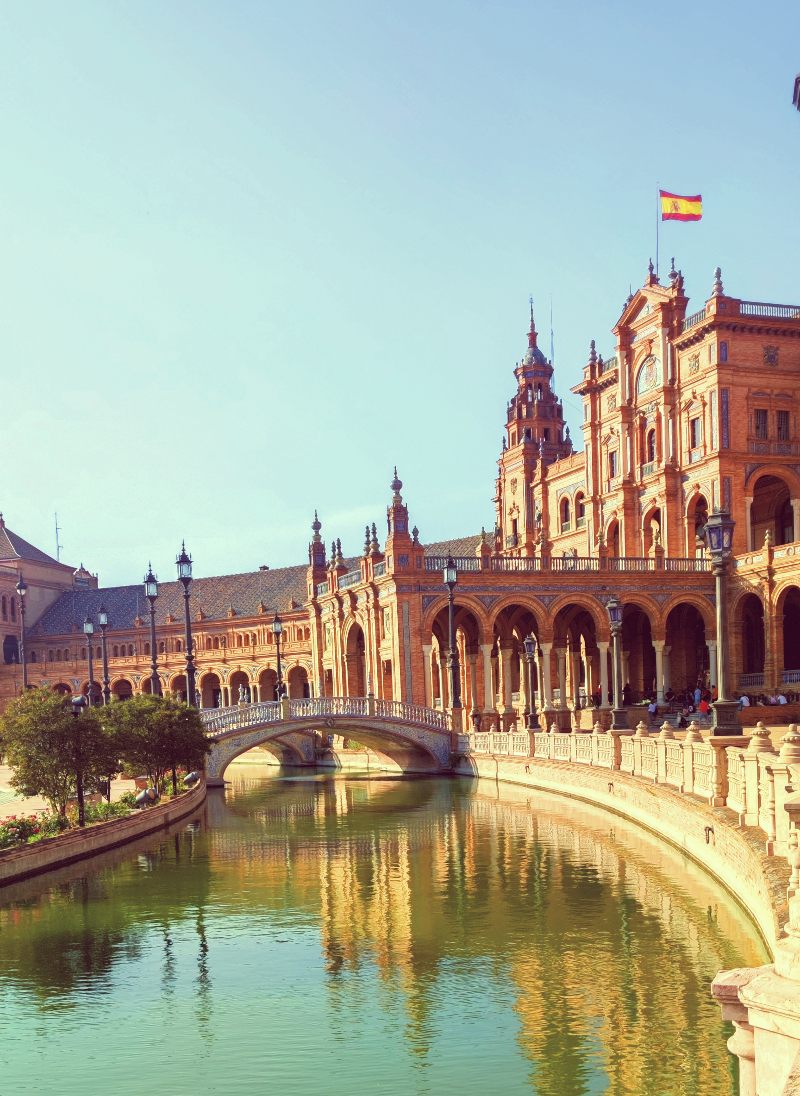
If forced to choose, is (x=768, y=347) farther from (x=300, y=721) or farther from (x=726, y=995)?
(x=726, y=995)

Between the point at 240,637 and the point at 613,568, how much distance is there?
1923 inches

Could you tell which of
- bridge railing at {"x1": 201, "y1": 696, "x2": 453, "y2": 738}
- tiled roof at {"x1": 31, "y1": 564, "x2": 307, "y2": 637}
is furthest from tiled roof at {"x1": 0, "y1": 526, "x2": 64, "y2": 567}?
bridge railing at {"x1": 201, "y1": 696, "x2": 453, "y2": 738}

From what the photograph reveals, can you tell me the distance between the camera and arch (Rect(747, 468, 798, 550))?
61.4m

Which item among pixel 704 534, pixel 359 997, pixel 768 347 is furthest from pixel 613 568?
pixel 359 997

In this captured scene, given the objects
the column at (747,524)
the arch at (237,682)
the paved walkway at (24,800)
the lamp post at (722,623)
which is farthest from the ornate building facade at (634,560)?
the arch at (237,682)

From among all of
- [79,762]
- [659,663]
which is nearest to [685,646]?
[659,663]

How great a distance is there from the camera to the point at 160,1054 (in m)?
13.7

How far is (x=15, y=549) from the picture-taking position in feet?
352

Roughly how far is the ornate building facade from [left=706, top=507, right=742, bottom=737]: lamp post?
89.6 ft

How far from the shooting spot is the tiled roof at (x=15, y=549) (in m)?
107

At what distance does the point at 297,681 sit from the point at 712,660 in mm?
47111

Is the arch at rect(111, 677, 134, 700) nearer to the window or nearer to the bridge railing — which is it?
the window

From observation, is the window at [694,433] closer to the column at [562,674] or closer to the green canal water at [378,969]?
the column at [562,674]

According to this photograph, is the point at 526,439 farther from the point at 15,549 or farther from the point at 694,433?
the point at 15,549
